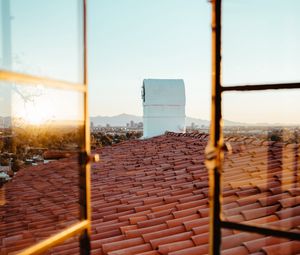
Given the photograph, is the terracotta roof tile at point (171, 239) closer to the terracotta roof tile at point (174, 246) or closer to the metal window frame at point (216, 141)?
the terracotta roof tile at point (174, 246)

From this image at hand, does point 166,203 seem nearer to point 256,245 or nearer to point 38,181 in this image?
point 256,245

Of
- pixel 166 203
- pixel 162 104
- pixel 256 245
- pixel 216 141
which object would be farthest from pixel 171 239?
pixel 162 104

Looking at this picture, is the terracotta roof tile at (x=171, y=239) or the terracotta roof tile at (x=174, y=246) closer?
the terracotta roof tile at (x=174, y=246)

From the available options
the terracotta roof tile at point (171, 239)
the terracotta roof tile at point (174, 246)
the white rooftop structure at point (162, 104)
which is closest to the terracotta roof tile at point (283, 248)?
the terracotta roof tile at point (174, 246)

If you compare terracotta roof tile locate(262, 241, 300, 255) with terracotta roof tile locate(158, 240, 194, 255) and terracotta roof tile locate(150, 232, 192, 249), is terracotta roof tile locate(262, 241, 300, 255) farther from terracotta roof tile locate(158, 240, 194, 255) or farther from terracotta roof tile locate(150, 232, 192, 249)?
terracotta roof tile locate(150, 232, 192, 249)

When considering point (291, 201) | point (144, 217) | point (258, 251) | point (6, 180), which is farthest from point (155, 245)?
point (6, 180)

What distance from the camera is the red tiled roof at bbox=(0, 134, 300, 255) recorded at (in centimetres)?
298

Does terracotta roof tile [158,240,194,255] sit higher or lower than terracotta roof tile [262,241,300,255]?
lower

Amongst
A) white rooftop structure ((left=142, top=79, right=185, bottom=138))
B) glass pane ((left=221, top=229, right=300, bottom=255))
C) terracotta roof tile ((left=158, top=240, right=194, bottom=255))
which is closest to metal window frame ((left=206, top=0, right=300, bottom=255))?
glass pane ((left=221, top=229, right=300, bottom=255))

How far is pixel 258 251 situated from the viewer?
8.33 ft

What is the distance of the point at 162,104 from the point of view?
1058 centimetres

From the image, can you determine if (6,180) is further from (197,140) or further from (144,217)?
(144,217)

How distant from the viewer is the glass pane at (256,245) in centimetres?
249

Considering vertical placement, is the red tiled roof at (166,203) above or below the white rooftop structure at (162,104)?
below
